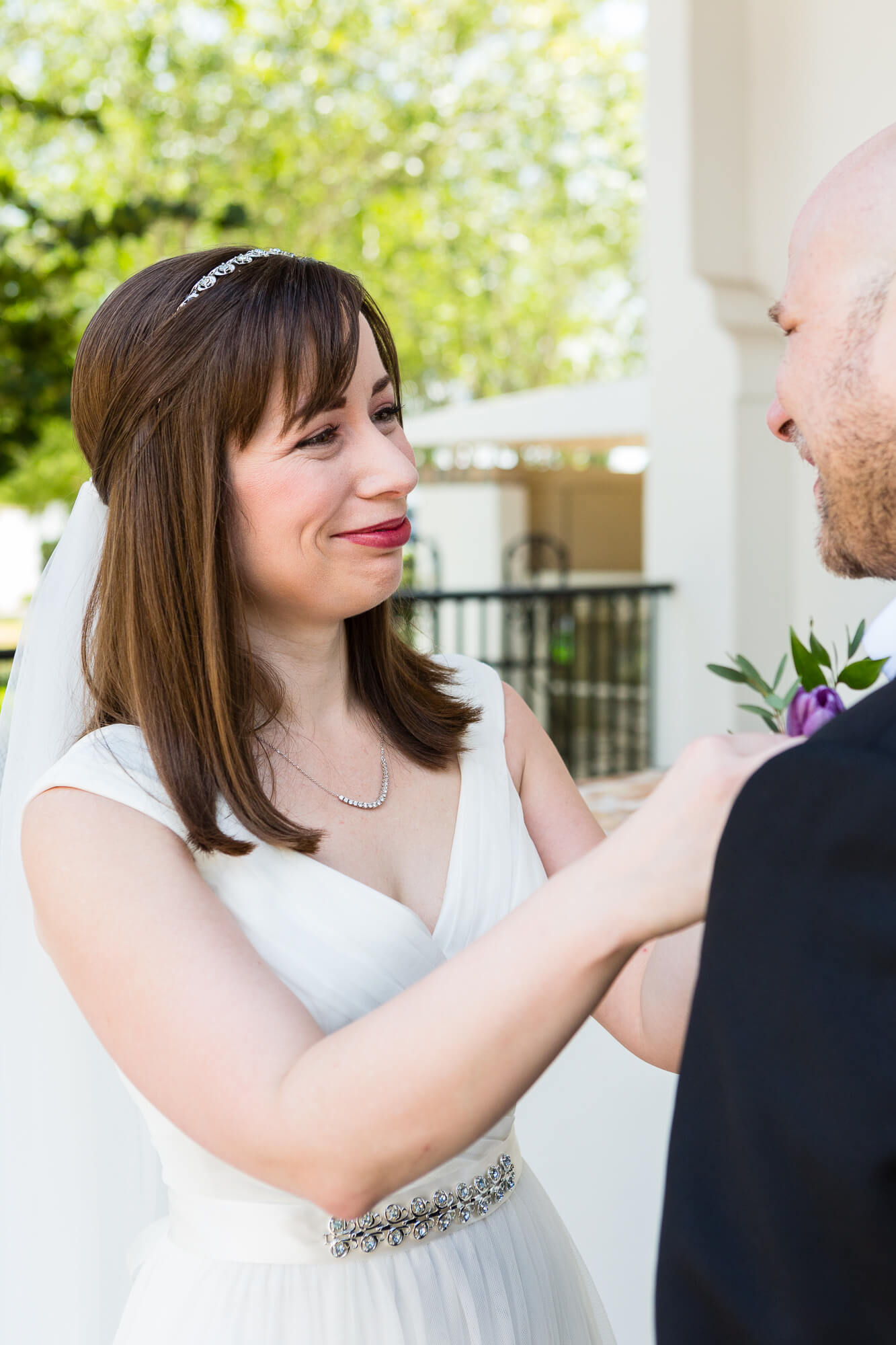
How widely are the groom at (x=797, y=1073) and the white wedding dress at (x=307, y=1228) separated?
24.1 inches

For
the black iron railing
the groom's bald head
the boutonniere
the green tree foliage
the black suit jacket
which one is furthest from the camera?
the green tree foliage

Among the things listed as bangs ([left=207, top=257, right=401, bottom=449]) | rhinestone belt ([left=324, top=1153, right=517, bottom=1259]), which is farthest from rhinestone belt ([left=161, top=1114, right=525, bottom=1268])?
bangs ([left=207, top=257, right=401, bottom=449])

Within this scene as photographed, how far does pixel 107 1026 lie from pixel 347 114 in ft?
54.5

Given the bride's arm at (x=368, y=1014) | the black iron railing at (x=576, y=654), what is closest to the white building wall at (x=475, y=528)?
the black iron railing at (x=576, y=654)

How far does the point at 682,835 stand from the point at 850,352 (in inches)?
16.5

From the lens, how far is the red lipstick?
56.7 inches

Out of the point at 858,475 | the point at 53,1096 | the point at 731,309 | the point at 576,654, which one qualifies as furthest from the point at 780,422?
the point at 576,654

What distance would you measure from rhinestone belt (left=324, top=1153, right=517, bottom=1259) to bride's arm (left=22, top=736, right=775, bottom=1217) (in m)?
0.38

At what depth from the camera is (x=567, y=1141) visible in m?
2.35

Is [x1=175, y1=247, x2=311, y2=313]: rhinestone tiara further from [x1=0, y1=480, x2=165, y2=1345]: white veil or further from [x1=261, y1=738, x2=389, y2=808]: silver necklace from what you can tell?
[x1=261, y1=738, x2=389, y2=808]: silver necklace

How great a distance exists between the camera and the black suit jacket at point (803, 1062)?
736 millimetres

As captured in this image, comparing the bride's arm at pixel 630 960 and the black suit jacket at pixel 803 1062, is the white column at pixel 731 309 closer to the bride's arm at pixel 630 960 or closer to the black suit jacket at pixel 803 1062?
the bride's arm at pixel 630 960

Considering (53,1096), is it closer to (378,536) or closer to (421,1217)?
(421,1217)

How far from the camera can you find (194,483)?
1.41m
